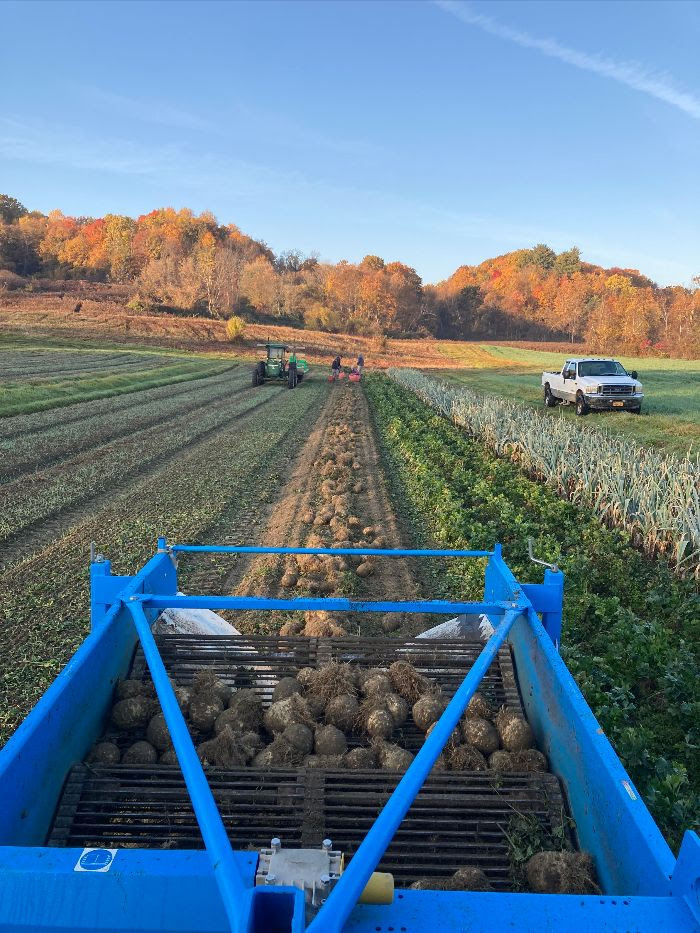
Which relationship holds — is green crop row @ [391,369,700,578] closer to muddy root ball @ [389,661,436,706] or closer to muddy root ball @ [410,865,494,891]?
muddy root ball @ [389,661,436,706]

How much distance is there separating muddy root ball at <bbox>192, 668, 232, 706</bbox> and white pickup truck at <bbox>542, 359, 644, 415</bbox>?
1862cm

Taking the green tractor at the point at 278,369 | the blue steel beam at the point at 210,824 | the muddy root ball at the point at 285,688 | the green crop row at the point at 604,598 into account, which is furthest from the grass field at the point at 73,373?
the blue steel beam at the point at 210,824

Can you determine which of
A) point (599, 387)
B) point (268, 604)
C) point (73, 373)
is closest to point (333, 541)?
point (268, 604)

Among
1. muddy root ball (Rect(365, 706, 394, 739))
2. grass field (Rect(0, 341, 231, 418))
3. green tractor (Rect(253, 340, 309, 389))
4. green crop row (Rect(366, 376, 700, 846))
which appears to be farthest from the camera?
green tractor (Rect(253, 340, 309, 389))

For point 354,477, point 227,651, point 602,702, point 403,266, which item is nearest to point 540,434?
point 354,477

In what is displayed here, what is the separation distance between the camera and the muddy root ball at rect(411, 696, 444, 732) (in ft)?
10.1

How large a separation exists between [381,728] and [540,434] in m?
8.49

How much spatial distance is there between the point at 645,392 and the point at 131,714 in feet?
96.7

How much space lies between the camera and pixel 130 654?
135 inches

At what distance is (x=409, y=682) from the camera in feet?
10.8

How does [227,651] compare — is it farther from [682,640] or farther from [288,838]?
[682,640]

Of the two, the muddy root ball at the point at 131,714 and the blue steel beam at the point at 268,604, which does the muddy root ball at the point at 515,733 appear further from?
the muddy root ball at the point at 131,714

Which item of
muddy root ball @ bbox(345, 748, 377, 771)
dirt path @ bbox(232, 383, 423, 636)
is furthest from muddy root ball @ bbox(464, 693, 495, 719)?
dirt path @ bbox(232, 383, 423, 636)

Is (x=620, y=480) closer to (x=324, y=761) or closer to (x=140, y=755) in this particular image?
(x=324, y=761)
